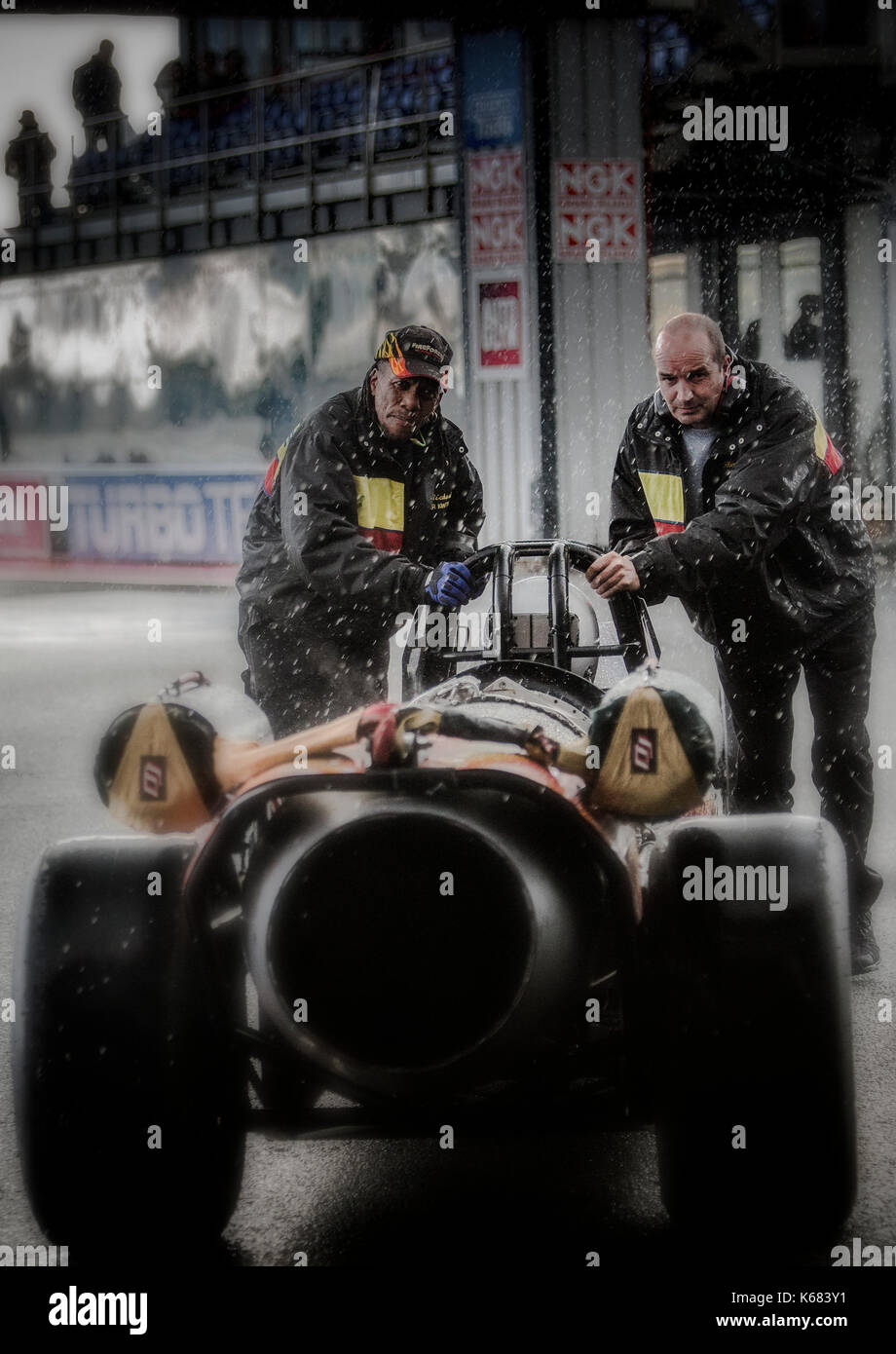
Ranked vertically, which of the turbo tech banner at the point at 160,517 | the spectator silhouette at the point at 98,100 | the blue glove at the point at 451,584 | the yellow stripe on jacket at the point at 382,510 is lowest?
the blue glove at the point at 451,584

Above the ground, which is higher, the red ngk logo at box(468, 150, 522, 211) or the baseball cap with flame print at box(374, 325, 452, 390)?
the red ngk logo at box(468, 150, 522, 211)

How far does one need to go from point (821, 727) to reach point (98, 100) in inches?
744

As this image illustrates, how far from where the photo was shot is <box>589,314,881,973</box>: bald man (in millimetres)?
3562

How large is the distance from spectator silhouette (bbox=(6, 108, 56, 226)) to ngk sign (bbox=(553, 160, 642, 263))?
1198cm

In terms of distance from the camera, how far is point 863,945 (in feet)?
12.8

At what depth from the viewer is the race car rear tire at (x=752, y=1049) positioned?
2109mm

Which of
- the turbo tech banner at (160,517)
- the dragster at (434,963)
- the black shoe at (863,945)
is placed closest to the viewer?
the dragster at (434,963)

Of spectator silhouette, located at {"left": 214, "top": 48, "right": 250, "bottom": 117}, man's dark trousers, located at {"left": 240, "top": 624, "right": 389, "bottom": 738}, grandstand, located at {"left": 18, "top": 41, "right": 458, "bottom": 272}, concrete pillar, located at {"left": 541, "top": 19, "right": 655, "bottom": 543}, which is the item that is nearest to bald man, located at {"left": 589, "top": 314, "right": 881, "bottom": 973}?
man's dark trousers, located at {"left": 240, "top": 624, "right": 389, "bottom": 738}

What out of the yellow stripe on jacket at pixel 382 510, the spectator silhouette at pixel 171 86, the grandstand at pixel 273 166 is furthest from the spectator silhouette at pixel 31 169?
the yellow stripe on jacket at pixel 382 510

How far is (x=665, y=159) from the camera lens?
15.1 m

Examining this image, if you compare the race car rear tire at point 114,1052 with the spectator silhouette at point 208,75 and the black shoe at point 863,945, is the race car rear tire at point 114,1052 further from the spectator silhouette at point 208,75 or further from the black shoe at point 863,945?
the spectator silhouette at point 208,75

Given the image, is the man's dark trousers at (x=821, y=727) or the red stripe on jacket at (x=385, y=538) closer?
the red stripe on jacket at (x=385, y=538)

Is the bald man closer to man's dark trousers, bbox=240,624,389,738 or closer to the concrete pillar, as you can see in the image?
man's dark trousers, bbox=240,624,389,738

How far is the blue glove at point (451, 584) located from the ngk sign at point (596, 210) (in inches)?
339
